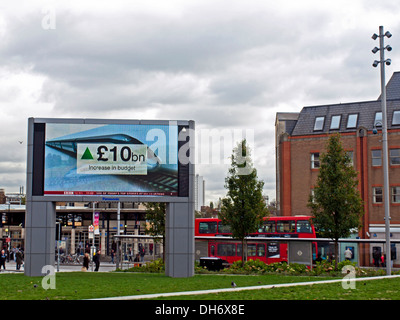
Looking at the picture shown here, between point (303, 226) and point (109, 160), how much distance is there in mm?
17671

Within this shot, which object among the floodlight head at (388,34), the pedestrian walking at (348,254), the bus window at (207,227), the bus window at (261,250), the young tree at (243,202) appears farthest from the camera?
the bus window at (207,227)

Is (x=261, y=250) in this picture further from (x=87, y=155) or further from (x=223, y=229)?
(x=87, y=155)

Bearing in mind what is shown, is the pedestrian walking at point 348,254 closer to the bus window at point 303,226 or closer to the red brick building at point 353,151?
the bus window at point 303,226

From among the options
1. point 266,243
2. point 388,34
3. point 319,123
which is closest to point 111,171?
point 388,34

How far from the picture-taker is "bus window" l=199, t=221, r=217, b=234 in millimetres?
40219

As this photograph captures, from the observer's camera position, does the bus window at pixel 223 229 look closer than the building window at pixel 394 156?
Yes

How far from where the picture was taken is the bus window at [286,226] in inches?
1491

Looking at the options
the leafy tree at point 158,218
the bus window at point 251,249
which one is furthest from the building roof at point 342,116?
the leafy tree at point 158,218

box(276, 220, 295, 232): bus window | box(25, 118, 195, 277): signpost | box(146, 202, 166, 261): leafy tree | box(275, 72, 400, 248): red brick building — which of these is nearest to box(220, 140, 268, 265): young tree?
box(146, 202, 166, 261): leafy tree

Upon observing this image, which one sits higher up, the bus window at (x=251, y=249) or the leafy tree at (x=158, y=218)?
the leafy tree at (x=158, y=218)

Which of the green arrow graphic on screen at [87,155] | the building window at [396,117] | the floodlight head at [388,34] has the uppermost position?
the floodlight head at [388,34]

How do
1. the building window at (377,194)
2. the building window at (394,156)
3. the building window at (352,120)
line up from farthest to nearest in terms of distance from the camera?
the building window at (352,120) → the building window at (377,194) → the building window at (394,156)
